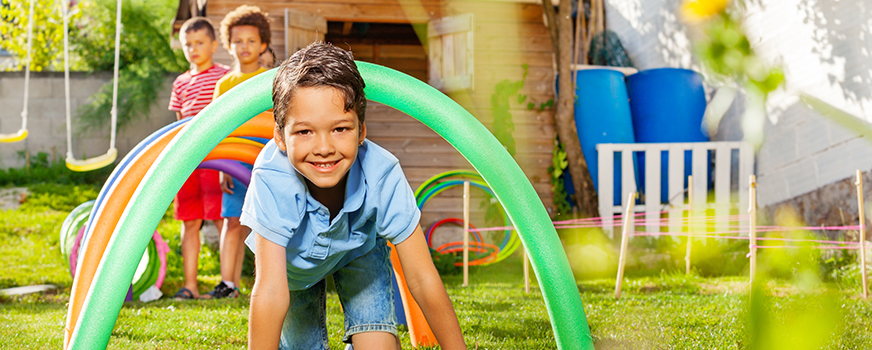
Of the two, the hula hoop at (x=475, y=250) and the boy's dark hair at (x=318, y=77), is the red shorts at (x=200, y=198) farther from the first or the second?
the boy's dark hair at (x=318, y=77)

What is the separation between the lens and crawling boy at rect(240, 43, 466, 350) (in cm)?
140

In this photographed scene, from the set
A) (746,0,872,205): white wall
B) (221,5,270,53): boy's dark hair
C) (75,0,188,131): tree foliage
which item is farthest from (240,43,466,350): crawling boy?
(75,0,188,131): tree foliage

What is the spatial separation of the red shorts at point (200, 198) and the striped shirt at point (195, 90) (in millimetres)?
378

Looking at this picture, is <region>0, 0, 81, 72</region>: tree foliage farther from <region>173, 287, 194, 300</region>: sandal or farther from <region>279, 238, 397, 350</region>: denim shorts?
<region>279, 238, 397, 350</region>: denim shorts

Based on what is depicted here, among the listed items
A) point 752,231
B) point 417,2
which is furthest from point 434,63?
point 752,231

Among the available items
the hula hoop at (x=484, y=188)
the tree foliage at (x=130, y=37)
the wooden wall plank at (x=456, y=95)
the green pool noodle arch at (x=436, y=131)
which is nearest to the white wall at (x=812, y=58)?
Result: the green pool noodle arch at (x=436, y=131)

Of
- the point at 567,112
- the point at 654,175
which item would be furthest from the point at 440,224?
the point at 654,175

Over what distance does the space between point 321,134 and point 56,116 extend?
922 cm

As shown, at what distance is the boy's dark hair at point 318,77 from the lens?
4.57 feet

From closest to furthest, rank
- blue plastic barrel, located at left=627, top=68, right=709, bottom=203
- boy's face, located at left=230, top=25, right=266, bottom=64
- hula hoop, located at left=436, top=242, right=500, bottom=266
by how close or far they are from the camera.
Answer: boy's face, located at left=230, top=25, right=266, bottom=64, hula hoop, located at left=436, top=242, right=500, bottom=266, blue plastic barrel, located at left=627, top=68, right=709, bottom=203

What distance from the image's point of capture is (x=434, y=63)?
19.5ft

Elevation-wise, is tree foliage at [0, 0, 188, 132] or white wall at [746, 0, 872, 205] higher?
tree foliage at [0, 0, 188, 132]

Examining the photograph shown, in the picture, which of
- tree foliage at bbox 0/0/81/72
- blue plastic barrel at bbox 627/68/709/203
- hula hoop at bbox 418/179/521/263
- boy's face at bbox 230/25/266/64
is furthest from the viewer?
tree foliage at bbox 0/0/81/72

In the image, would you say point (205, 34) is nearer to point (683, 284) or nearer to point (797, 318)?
point (683, 284)
